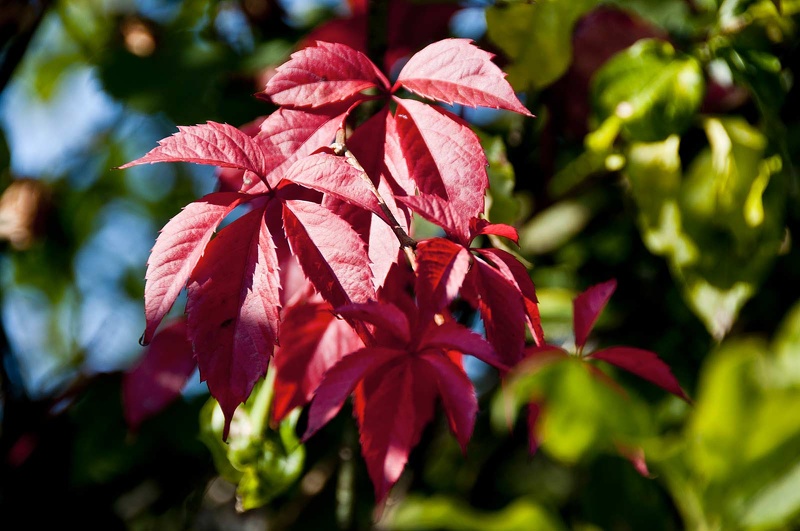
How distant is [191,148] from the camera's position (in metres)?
0.53

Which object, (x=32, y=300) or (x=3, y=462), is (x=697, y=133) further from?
(x=32, y=300)

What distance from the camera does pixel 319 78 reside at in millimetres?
576

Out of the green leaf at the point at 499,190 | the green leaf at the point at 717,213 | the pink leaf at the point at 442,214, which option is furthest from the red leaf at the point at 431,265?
the green leaf at the point at 717,213

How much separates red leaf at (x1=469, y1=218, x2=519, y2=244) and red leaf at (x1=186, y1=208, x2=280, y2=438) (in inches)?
6.0

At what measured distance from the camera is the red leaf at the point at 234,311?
0.50 metres

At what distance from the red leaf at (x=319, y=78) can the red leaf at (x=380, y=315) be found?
0.62 ft

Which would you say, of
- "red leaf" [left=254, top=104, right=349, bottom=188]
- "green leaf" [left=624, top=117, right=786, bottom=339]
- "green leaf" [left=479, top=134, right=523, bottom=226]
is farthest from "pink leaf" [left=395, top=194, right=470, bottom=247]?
"green leaf" [left=624, top=117, right=786, bottom=339]

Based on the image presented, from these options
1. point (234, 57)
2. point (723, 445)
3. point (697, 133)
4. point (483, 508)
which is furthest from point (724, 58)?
point (483, 508)

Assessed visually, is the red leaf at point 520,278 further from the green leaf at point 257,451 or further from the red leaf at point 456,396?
the green leaf at point 257,451

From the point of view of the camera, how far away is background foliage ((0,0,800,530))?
0.60 metres

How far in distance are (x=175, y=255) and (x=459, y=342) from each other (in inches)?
8.6

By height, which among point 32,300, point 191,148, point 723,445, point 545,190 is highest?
point 191,148

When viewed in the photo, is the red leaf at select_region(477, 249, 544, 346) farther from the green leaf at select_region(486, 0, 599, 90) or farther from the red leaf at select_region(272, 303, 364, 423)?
the green leaf at select_region(486, 0, 599, 90)

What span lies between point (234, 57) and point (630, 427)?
0.93 metres
